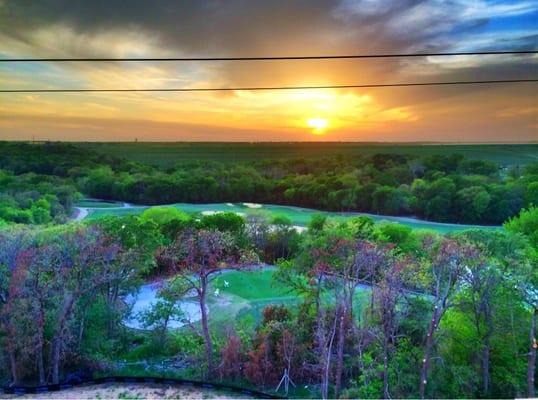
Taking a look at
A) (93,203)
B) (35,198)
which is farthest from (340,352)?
(35,198)

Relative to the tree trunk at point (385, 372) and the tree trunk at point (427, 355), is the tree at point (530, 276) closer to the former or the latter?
the tree trunk at point (427, 355)

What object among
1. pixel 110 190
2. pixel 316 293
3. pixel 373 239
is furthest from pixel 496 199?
pixel 110 190

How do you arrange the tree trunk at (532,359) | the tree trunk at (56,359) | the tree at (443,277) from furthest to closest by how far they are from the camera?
the tree trunk at (56,359) → the tree at (443,277) → the tree trunk at (532,359)

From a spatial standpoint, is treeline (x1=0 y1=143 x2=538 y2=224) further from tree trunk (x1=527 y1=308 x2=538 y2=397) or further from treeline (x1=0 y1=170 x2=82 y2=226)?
tree trunk (x1=527 y1=308 x2=538 y2=397)

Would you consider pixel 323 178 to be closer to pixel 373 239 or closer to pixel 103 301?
pixel 373 239

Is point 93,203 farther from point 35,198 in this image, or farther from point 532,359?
point 532,359

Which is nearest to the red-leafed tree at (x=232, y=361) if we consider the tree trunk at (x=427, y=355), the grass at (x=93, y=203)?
the tree trunk at (x=427, y=355)
